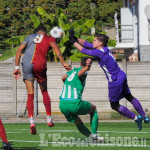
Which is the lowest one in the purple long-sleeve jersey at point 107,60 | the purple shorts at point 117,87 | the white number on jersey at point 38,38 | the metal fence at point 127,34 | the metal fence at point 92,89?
the metal fence at point 92,89

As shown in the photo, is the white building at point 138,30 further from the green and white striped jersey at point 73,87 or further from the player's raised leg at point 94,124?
the green and white striped jersey at point 73,87

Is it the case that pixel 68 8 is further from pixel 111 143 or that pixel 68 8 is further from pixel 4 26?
pixel 111 143

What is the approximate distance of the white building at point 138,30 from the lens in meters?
31.8

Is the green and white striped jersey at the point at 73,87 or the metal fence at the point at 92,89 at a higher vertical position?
the green and white striped jersey at the point at 73,87

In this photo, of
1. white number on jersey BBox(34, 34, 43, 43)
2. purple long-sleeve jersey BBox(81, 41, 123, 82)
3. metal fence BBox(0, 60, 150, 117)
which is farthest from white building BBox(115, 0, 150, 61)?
white number on jersey BBox(34, 34, 43, 43)

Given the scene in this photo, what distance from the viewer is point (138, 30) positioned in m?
32.6

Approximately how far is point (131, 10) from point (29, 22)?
18.1 m

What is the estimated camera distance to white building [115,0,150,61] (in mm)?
31828

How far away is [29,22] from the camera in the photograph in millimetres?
51781

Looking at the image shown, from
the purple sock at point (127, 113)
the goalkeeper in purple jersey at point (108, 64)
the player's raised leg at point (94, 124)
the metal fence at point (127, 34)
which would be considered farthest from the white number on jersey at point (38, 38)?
the metal fence at point (127, 34)

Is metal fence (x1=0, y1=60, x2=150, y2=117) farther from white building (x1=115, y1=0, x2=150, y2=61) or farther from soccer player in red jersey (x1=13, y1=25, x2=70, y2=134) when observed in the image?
soccer player in red jersey (x1=13, y1=25, x2=70, y2=134)

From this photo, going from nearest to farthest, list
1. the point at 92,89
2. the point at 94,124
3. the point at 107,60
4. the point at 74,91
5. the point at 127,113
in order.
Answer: the point at 74,91 < the point at 94,124 < the point at 107,60 < the point at 127,113 < the point at 92,89

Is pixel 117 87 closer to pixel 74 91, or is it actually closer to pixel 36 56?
pixel 74 91

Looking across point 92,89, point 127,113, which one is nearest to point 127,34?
point 92,89
